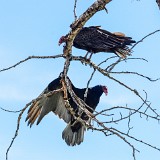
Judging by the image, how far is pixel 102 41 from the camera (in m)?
5.29

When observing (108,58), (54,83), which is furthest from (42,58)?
(54,83)

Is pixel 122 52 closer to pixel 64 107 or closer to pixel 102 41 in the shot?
pixel 102 41

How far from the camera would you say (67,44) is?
3600mm

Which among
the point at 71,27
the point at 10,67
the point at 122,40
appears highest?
the point at 122,40

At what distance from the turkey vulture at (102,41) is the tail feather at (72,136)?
1.15 metres

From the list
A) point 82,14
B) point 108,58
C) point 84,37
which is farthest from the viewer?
point 84,37

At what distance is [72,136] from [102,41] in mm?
1462

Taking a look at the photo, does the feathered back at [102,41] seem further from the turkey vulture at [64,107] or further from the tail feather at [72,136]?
the tail feather at [72,136]

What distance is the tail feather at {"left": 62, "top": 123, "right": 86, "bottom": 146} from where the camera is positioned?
6135mm

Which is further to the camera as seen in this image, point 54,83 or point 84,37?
point 54,83

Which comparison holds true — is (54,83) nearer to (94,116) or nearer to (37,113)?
(37,113)

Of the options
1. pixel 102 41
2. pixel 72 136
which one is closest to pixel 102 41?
pixel 102 41

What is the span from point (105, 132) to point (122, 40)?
6.57ft

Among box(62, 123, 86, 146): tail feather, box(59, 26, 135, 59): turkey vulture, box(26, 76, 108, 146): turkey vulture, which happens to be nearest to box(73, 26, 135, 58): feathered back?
box(59, 26, 135, 59): turkey vulture
